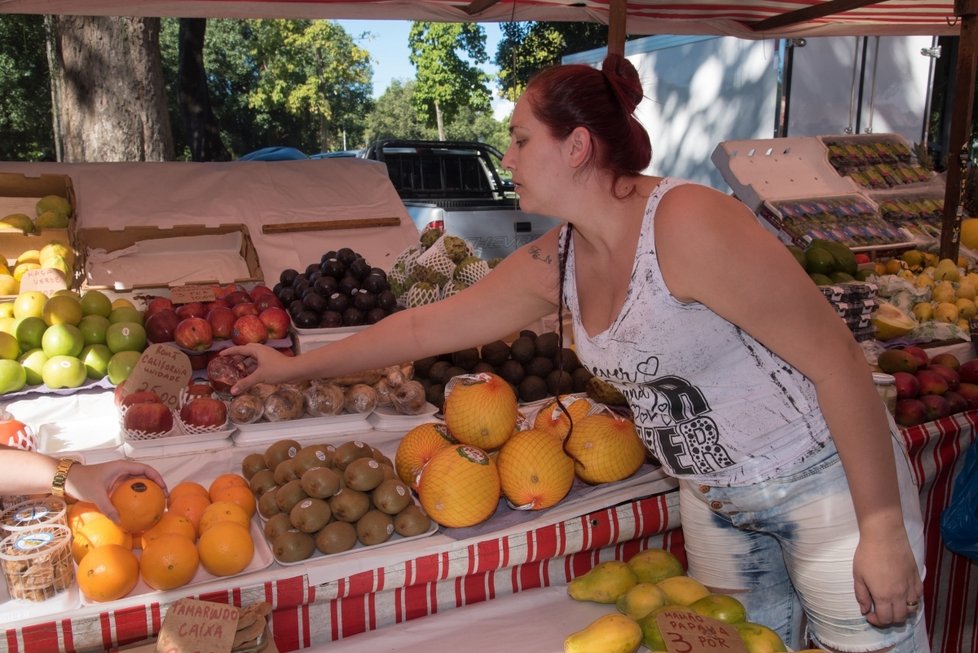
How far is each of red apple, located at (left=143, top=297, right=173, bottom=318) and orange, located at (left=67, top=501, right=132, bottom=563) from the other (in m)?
1.56

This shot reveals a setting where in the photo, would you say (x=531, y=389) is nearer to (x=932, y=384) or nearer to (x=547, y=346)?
(x=547, y=346)

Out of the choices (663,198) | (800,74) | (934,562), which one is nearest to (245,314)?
(663,198)

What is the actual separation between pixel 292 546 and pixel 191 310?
5.56 ft

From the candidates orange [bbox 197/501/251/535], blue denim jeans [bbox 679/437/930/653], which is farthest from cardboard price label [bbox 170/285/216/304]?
blue denim jeans [bbox 679/437/930/653]

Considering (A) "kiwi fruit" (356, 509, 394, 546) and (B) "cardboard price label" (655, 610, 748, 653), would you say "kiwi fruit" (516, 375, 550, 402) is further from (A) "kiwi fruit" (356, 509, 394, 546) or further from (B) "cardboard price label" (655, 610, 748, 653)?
(B) "cardboard price label" (655, 610, 748, 653)

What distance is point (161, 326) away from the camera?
115 inches

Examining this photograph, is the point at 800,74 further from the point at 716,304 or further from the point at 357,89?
the point at 357,89

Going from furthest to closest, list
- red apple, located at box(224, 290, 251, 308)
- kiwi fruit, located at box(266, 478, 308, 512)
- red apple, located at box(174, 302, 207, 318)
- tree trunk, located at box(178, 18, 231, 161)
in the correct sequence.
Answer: tree trunk, located at box(178, 18, 231, 161) → red apple, located at box(224, 290, 251, 308) → red apple, located at box(174, 302, 207, 318) → kiwi fruit, located at box(266, 478, 308, 512)

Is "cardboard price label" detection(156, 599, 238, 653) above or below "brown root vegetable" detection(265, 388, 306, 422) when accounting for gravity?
below

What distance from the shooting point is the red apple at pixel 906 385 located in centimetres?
268

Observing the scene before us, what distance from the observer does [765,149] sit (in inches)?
200

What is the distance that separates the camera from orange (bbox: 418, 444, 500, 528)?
173 cm

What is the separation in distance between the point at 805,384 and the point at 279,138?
1179 inches

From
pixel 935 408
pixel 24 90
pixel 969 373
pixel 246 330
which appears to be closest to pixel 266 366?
pixel 246 330
